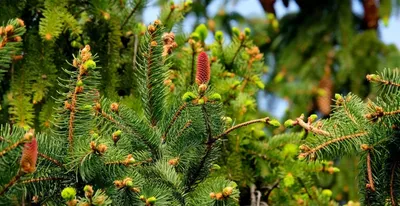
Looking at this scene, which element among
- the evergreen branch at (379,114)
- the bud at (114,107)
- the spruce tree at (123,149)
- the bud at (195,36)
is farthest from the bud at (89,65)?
the bud at (195,36)

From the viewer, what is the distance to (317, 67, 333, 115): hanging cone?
12.1 feet

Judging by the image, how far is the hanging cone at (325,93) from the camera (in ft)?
12.1

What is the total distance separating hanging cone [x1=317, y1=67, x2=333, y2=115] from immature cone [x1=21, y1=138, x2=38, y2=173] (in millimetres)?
2768

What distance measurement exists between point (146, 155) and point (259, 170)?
706 mm

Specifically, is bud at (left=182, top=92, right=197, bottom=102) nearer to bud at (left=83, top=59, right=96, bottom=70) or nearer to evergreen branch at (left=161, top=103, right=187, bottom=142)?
evergreen branch at (left=161, top=103, right=187, bottom=142)

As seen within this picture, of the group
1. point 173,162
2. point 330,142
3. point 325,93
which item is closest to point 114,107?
point 173,162

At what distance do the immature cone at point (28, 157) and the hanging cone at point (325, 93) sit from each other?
277 cm

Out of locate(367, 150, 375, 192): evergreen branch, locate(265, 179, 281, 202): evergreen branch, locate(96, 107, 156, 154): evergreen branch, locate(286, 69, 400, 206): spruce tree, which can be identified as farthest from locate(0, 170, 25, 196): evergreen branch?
locate(265, 179, 281, 202): evergreen branch

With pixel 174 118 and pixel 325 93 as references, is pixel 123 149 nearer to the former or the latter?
pixel 174 118

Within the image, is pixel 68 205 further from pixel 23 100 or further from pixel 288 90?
pixel 288 90

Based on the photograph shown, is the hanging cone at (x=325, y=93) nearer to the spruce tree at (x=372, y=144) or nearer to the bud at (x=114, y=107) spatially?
the spruce tree at (x=372, y=144)

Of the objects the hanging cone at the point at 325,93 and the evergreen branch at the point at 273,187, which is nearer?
the evergreen branch at the point at 273,187

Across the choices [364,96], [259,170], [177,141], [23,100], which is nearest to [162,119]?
[177,141]

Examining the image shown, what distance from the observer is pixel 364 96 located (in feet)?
12.1
